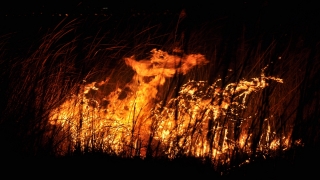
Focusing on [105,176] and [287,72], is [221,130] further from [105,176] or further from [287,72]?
[287,72]

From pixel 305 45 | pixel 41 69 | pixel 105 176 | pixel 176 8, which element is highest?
pixel 176 8

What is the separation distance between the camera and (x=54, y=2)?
659cm

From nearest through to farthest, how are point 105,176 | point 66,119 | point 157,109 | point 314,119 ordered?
point 105,176 < point 314,119 < point 66,119 < point 157,109

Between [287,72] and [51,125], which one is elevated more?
[287,72]

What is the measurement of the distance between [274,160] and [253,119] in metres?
0.24

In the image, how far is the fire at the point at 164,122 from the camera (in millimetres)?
2715

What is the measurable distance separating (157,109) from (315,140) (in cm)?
95

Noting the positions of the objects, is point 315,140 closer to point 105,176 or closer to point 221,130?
point 221,130

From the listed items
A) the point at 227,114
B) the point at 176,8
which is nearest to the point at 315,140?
the point at 227,114

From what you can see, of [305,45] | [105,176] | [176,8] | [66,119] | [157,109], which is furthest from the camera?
[176,8]

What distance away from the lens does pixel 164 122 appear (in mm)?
2914

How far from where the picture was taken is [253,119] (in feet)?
8.92

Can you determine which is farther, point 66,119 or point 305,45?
point 305,45

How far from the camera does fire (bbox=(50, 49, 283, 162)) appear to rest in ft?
8.91
